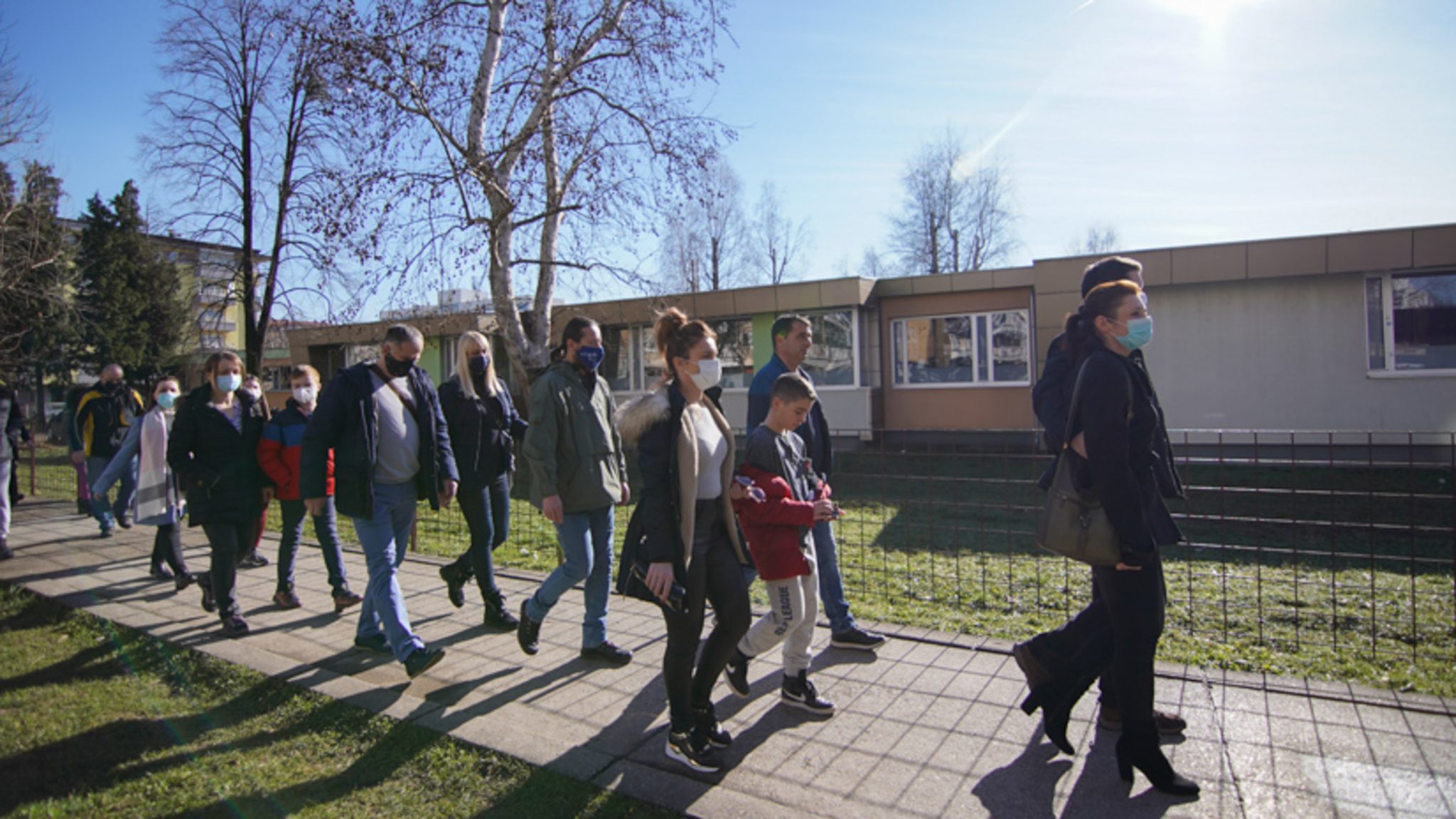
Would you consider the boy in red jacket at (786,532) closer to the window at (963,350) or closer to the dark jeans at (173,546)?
the dark jeans at (173,546)

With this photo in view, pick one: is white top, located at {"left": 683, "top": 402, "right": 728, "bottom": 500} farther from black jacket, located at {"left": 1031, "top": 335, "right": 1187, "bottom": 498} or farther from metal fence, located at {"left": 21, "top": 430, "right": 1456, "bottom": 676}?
metal fence, located at {"left": 21, "top": 430, "right": 1456, "bottom": 676}

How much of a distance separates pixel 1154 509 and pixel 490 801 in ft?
9.07

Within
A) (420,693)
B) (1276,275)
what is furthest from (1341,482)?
(420,693)

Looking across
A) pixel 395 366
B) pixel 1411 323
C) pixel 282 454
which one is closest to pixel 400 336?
pixel 395 366

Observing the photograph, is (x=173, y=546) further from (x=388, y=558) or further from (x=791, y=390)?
(x=791, y=390)

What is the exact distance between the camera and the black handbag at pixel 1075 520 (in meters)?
3.26

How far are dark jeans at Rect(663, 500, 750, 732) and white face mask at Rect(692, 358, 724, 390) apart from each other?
506mm

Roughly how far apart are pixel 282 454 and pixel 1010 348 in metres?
16.0

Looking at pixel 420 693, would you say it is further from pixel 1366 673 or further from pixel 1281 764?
pixel 1366 673

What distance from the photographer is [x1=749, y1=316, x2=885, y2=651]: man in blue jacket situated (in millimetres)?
4926

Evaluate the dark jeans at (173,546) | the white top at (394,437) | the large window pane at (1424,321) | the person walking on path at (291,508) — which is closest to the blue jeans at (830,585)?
the white top at (394,437)

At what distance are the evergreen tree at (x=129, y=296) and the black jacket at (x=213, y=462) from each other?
38.6 m

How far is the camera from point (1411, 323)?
49.4 ft

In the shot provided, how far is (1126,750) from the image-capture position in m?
3.29
